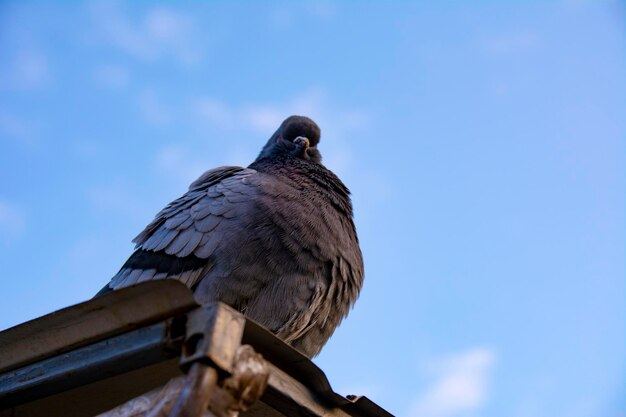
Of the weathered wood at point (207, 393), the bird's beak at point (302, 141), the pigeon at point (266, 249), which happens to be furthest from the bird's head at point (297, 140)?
the weathered wood at point (207, 393)

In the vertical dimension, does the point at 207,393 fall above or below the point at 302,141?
below

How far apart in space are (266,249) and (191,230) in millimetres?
729

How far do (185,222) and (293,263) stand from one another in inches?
40.3

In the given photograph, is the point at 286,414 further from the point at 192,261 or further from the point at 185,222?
the point at 185,222

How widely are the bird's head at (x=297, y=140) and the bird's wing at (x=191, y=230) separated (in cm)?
86

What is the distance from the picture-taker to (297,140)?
8.12 m

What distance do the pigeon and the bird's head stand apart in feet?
2.25

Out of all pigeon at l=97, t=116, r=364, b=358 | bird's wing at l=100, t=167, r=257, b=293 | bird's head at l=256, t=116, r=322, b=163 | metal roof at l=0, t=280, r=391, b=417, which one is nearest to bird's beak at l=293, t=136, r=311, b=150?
bird's head at l=256, t=116, r=322, b=163

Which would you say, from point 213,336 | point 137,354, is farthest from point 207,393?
point 137,354

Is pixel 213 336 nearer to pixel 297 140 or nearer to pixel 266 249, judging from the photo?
pixel 266 249

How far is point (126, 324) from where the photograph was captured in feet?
10.2

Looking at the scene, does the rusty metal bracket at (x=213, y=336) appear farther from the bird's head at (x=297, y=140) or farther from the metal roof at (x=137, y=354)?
the bird's head at (x=297, y=140)

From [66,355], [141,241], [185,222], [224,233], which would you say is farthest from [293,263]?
[66,355]

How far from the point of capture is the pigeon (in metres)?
6.09
